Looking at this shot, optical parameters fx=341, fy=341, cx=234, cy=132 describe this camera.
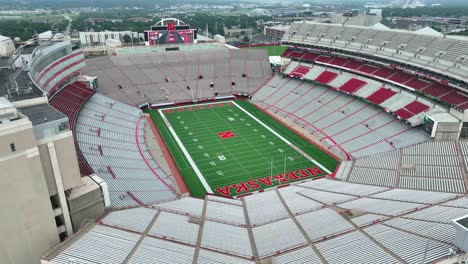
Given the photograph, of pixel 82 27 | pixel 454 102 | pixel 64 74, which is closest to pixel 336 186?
pixel 454 102

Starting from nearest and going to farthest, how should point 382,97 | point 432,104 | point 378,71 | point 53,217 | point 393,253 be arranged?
point 393,253 < point 53,217 < point 432,104 < point 382,97 < point 378,71

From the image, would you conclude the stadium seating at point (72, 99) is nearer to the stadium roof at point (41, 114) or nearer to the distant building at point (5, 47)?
the distant building at point (5, 47)

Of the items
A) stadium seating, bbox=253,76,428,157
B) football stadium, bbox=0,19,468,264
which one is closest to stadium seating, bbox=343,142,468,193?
football stadium, bbox=0,19,468,264

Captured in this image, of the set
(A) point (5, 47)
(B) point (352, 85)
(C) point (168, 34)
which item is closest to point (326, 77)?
(B) point (352, 85)

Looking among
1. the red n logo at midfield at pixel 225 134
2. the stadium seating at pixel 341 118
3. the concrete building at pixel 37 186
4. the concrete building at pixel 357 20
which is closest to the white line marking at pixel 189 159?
the red n logo at midfield at pixel 225 134

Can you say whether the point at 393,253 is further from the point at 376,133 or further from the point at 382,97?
the point at 382,97

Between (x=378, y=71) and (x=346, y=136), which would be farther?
(x=378, y=71)
